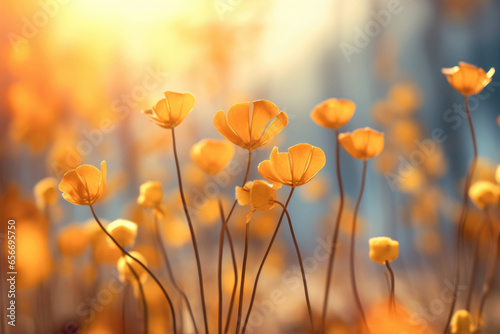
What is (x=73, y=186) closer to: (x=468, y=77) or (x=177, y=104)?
(x=177, y=104)

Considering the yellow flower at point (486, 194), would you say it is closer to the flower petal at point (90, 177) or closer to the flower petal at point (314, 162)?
the flower petal at point (314, 162)

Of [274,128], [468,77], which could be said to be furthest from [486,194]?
[274,128]

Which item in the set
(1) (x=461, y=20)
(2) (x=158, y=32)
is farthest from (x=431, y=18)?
(2) (x=158, y=32)

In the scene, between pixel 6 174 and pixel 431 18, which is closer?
pixel 6 174

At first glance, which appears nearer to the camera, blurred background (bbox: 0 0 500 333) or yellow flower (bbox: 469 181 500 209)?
yellow flower (bbox: 469 181 500 209)

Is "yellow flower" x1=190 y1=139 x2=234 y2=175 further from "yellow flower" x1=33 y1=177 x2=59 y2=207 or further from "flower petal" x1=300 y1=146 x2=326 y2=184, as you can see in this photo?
"yellow flower" x1=33 y1=177 x2=59 y2=207

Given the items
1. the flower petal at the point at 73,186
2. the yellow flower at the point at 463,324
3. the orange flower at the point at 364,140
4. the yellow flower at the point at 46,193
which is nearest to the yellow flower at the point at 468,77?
the orange flower at the point at 364,140

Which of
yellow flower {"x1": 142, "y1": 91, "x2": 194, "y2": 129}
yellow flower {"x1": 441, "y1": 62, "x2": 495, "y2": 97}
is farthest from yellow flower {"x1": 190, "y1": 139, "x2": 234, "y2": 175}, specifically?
yellow flower {"x1": 441, "y1": 62, "x2": 495, "y2": 97}

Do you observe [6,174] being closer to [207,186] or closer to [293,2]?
[207,186]
